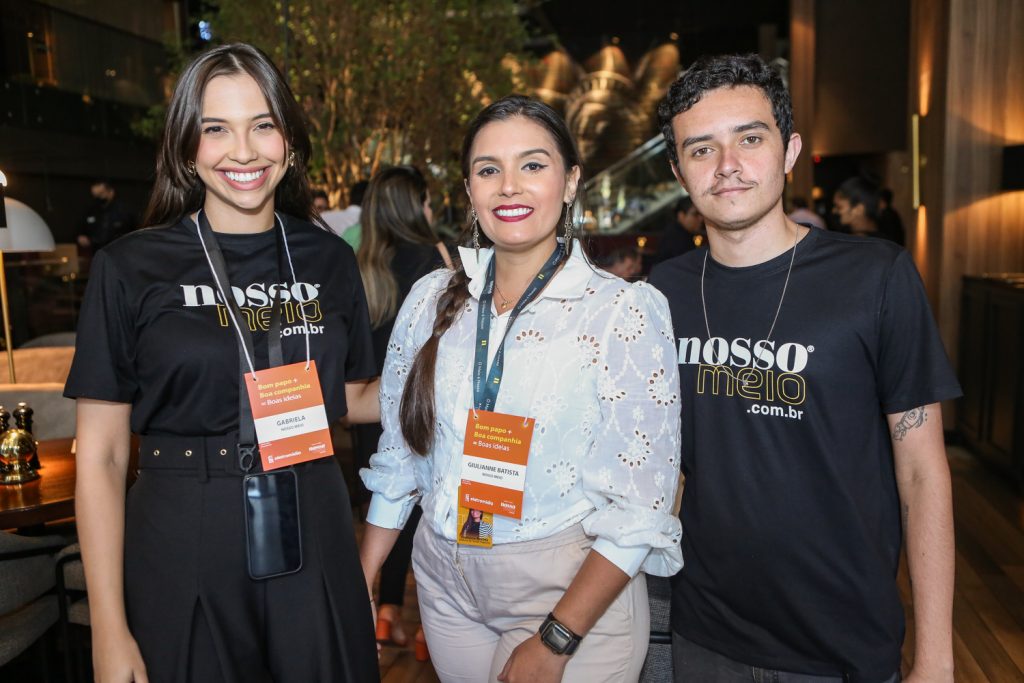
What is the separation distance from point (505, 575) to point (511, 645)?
0.40 feet

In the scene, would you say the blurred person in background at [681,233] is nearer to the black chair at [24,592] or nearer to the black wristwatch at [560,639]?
the black chair at [24,592]

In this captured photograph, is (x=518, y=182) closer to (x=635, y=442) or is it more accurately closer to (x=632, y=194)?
(x=635, y=442)

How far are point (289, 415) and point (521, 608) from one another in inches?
21.3

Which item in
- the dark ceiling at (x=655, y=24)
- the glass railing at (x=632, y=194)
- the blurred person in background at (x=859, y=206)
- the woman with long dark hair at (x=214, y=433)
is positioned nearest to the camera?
the woman with long dark hair at (x=214, y=433)

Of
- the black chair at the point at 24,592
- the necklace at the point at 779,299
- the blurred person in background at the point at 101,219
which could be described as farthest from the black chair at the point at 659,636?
the blurred person in background at the point at 101,219

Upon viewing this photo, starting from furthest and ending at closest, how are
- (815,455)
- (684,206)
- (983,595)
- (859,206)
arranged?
1. (684,206)
2. (859,206)
3. (983,595)
4. (815,455)

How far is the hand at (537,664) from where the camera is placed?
139 cm

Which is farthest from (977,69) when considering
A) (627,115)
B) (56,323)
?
(627,115)

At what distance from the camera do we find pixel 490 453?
58.1 inches

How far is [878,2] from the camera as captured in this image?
1076cm

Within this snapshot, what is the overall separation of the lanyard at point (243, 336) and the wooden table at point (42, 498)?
139 cm

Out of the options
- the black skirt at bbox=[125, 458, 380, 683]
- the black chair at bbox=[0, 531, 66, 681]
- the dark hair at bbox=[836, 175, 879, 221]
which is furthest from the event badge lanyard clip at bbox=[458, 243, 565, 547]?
the dark hair at bbox=[836, 175, 879, 221]

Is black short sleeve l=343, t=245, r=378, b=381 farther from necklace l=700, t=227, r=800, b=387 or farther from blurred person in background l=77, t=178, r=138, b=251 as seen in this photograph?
blurred person in background l=77, t=178, r=138, b=251

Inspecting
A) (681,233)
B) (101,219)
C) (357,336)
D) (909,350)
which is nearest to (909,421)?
(909,350)
